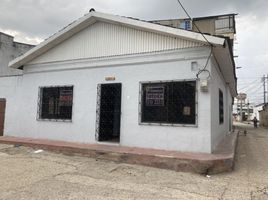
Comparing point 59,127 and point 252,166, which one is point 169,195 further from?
point 59,127

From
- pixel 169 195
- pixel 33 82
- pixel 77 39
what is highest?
pixel 77 39

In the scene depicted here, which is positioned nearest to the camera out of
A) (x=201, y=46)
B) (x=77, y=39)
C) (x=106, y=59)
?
(x=201, y=46)

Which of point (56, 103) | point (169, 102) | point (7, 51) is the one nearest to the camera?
point (169, 102)

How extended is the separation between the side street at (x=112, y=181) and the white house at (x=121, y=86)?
1447 mm

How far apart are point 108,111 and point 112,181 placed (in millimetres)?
4311

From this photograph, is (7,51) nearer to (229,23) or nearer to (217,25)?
(217,25)

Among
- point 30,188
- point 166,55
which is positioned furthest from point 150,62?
point 30,188

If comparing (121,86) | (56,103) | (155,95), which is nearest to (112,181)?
(155,95)

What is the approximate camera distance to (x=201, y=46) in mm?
8141

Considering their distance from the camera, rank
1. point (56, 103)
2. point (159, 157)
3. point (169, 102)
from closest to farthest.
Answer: point (159, 157) < point (169, 102) < point (56, 103)

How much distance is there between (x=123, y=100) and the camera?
366 inches

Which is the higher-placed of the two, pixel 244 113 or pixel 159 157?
pixel 244 113

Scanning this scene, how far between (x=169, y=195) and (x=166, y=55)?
15.5 feet

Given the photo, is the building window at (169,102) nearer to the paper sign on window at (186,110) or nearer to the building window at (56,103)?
the paper sign on window at (186,110)
